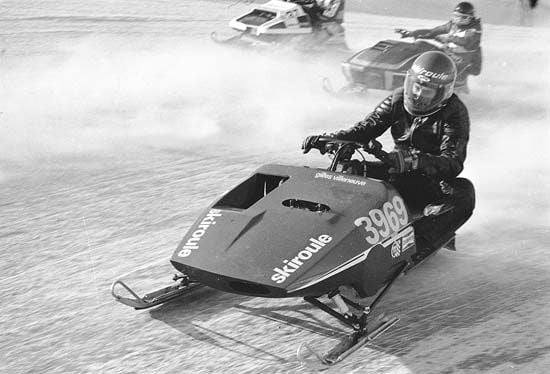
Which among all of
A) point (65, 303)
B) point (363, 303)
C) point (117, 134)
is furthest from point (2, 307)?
point (117, 134)

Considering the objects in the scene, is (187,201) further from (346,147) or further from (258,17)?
(258,17)

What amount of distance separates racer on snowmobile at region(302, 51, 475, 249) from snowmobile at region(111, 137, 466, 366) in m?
0.32

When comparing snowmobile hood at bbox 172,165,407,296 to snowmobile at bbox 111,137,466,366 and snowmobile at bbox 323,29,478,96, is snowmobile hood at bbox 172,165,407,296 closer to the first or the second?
snowmobile at bbox 111,137,466,366

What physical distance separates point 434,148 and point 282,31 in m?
9.58

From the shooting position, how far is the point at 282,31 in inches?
595

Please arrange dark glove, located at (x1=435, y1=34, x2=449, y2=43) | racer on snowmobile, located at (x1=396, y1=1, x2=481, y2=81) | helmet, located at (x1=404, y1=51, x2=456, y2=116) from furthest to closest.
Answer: dark glove, located at (x1=435, y1=34, x2=449, y2=43), racer on snowmobile, located at (x1=396, y1=1, x2=481, y2=81), helmet, located at (x1=404, y1=51, x2=456, y2=116)

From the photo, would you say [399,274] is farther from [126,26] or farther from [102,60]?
[126,26]

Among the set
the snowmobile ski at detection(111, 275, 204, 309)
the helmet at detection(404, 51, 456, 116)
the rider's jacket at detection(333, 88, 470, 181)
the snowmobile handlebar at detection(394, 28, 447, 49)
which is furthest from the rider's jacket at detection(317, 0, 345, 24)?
the snowmobile ski at detection(111, 275, 204, 309)

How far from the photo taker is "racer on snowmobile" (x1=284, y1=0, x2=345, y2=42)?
15.8m

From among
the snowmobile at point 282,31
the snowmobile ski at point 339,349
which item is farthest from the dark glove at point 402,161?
the snowmobile at point 282,31

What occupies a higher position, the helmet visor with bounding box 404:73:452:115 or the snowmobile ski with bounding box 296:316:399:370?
the helmet visor with bounding box 404:73:452:115

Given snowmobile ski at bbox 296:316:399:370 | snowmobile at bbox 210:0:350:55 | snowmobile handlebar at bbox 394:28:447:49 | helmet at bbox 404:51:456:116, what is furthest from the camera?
snowmobile at bbox 210:0:350:55

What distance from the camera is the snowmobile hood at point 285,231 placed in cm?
441

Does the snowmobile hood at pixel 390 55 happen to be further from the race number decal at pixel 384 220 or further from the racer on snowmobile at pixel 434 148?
the race number decal at pixel 384 220
